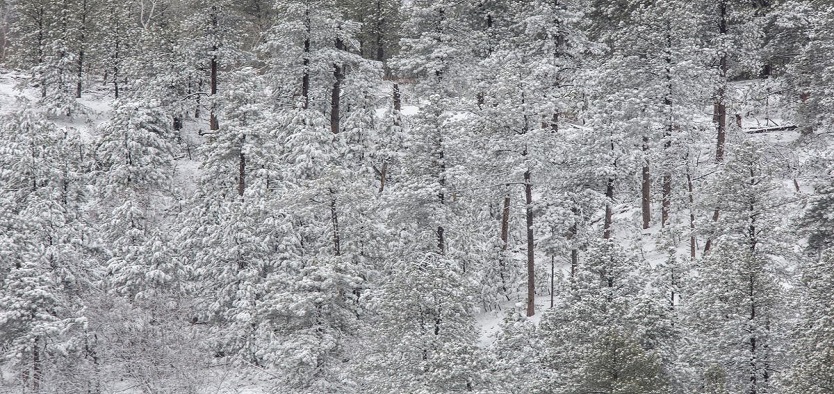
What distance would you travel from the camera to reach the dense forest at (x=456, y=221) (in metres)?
23.0

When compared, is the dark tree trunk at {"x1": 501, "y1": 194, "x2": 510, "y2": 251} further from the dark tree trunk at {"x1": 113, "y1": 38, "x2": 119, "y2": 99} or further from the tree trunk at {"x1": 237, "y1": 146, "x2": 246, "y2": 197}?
the dark tree trunk at {"x1": 113, "y1": 38, "x2": 119, "y2": 99}

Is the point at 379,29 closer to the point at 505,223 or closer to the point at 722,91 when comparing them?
the point at 505,223

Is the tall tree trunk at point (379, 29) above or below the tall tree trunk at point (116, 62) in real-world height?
above

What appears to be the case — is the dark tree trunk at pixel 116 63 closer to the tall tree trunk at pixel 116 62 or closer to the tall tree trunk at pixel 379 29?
the tall tree trunk at pixel 116 62

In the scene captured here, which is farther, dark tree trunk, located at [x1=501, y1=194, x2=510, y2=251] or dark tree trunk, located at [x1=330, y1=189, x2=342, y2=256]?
dark tree trunk, located at [x1=501, y1=194, x2=510, y2=251]

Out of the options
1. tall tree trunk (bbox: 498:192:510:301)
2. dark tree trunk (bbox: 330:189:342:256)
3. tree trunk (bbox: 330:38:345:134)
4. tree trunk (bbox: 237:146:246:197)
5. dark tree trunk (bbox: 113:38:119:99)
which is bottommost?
tall tree trunk (bbox: 498:192:510:301)

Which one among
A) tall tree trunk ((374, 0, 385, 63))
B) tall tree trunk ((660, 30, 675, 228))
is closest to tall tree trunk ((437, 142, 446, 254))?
tall tree trunk ((660, 30, 675, 228))

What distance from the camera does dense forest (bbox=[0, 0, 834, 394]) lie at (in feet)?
75.5

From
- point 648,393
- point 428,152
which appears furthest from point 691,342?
point 428,152

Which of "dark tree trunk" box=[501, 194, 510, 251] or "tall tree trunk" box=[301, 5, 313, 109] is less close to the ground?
"tall tree trunk" box=[301, 5, 313, 109]

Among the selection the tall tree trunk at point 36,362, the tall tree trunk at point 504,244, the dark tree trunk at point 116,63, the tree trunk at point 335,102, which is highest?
the dark tree trunk at point 116,63

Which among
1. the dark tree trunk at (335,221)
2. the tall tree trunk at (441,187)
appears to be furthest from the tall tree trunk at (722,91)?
the dark tree trunk at (335,221)

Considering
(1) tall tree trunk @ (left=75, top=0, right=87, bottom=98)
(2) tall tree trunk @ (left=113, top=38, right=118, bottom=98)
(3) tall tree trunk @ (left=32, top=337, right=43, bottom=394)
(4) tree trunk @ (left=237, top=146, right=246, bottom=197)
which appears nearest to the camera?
(3) tall tree trunk @ (left=32, top=337, right=43, bottom=394)

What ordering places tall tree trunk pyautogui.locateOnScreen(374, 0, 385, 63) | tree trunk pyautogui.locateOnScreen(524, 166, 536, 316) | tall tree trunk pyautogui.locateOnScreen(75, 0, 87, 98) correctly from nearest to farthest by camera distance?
tree trunk pyautogui.locateOnScreen(524, 166, 536, 316) < tall tree trunk pyautogui.locateOnScreen(75, 0, 87, 98) < tall tree trunk pyautogui.locateOnScreen(374, 0, 385, 63)
